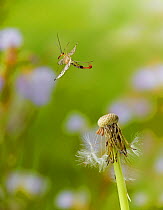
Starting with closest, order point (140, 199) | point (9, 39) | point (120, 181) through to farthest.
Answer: point (120, 181) < point (140, 199) < point (9, 39)

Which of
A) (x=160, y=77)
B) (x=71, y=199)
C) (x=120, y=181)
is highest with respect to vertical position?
(x=160, y=77)

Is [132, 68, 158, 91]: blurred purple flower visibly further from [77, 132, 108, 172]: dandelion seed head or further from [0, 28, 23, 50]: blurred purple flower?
[77, 132, 108, 172]: dandelion seed head

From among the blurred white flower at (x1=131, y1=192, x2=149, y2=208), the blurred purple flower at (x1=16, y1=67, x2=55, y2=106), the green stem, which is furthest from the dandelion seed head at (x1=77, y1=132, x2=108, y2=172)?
the blurred purple flower at (x1=16, y1=67, x2=55, y2=106)

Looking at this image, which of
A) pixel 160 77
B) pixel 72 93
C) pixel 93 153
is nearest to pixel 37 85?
pixel 72 93

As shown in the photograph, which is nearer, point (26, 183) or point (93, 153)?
point (93, 153)

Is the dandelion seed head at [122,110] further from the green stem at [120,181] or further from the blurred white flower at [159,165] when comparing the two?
the green stem at [120,181]

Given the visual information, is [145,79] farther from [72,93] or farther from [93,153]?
[93,153]

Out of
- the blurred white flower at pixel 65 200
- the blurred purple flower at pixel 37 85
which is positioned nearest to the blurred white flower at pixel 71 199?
the blurred white flower at pixel 65 200
